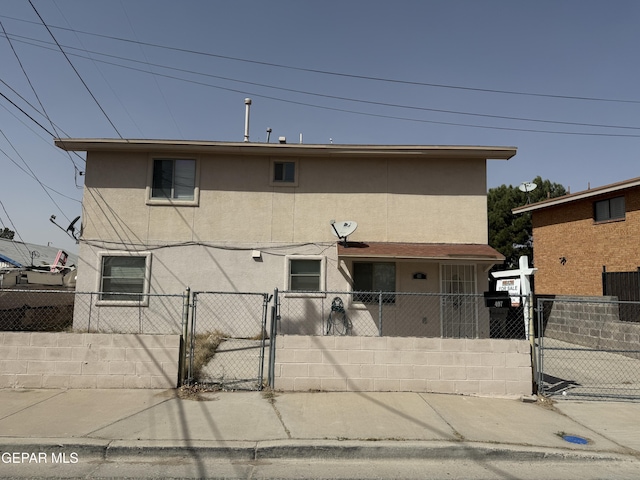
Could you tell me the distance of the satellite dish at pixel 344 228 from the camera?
1018 cm

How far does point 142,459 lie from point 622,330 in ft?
38.5

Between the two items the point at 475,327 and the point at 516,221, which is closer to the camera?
the point at 475,327

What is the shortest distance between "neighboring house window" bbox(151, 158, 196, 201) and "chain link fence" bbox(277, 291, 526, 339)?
12.5 feet

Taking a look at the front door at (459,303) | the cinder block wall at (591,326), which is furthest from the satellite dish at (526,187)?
the front door at (459,303)

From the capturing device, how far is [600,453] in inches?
184

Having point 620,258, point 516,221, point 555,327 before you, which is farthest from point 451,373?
point 516,221

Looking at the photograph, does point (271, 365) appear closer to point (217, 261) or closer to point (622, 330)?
point (217, 261)

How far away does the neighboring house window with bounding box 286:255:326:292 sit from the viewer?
10867mm

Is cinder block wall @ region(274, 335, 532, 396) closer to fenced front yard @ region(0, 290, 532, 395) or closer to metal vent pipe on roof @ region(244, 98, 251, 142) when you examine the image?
fenced front yard @ region(0, 290, 532, 395)

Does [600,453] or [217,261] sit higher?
[217,261]

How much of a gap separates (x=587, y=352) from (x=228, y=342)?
9.61 metres

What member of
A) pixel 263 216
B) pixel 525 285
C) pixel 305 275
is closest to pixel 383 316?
pixel 305 275

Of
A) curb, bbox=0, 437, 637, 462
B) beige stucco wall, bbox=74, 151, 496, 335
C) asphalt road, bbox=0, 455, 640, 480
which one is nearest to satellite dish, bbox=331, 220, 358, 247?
beige stucco wall, bbox=74, 151, 496, 335

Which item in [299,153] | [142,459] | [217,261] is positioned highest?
[299,153]
